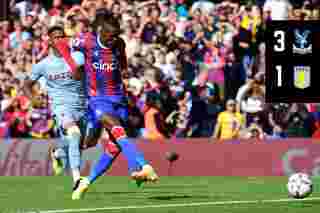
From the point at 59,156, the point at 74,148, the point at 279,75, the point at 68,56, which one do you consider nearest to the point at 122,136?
the point at 74,148

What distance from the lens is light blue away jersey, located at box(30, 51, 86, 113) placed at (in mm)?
16000

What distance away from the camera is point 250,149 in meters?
20.6

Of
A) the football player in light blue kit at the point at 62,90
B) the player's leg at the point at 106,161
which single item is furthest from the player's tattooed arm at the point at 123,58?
the football player in light blue kit at the point at 62,90

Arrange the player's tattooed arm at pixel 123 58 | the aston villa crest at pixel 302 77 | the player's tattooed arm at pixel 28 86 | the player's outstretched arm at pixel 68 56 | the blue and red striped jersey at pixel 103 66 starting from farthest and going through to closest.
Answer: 1. the aston villa crest at pixel 302 77
2. the player's tattooed arm at pixel 28 86
3. the player's outstretched arm at pixel 68 56
4. the player's tattooed arm at pixel 123 58
5. the blue and red striped jersey at pixel 103 66

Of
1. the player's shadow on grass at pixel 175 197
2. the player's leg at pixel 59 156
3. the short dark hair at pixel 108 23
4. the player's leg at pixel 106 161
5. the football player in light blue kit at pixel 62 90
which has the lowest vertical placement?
the player's leg at pixel 59 156

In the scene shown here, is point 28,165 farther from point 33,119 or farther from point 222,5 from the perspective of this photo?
point 222,5

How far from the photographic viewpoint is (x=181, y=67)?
23.0 metres

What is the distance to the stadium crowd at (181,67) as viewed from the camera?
71.4 ft

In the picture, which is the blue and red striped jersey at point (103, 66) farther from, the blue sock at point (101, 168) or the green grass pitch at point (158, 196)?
the green grass pitch at point (158, 196)

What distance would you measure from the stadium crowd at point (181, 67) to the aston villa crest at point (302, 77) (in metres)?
2.99

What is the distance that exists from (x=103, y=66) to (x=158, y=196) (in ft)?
5.75

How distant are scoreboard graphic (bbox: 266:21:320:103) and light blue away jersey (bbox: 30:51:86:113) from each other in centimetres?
330

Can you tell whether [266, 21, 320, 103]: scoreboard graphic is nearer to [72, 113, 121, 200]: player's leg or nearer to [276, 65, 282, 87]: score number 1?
[276, 65, 282, 87]: score number 1

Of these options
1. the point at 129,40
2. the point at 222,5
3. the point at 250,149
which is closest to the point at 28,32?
the point at 129,40
